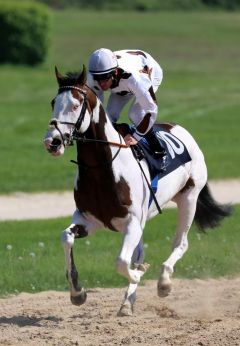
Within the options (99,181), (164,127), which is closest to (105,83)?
(99,181)

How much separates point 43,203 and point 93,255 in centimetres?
435

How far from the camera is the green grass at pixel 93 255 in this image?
36.4 feet

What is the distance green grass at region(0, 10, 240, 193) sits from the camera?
1908 cm

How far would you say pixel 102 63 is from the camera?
28.8 feet

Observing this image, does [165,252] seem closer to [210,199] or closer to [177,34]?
[210,199]

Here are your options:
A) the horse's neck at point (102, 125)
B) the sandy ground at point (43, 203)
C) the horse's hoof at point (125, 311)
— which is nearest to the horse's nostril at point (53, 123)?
the horse's neck at point (102, 125)

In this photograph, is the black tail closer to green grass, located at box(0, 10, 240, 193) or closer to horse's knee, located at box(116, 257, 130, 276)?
horse's knee, located at box(116, 257, 130, 276)

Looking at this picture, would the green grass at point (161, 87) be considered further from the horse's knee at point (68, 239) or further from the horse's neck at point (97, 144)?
the horse's neck at point (97, 144)

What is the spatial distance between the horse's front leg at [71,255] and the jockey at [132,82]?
872 millimetres

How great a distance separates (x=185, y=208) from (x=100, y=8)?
5161 cm

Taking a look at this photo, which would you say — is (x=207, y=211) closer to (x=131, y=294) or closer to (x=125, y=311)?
(x=131, y=294)

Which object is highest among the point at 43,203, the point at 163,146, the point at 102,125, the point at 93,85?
the point at 93,85

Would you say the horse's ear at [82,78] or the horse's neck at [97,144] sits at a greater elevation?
the horse's ear at [82,78]

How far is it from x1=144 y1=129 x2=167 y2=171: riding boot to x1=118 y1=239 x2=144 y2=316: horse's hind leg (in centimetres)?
81
